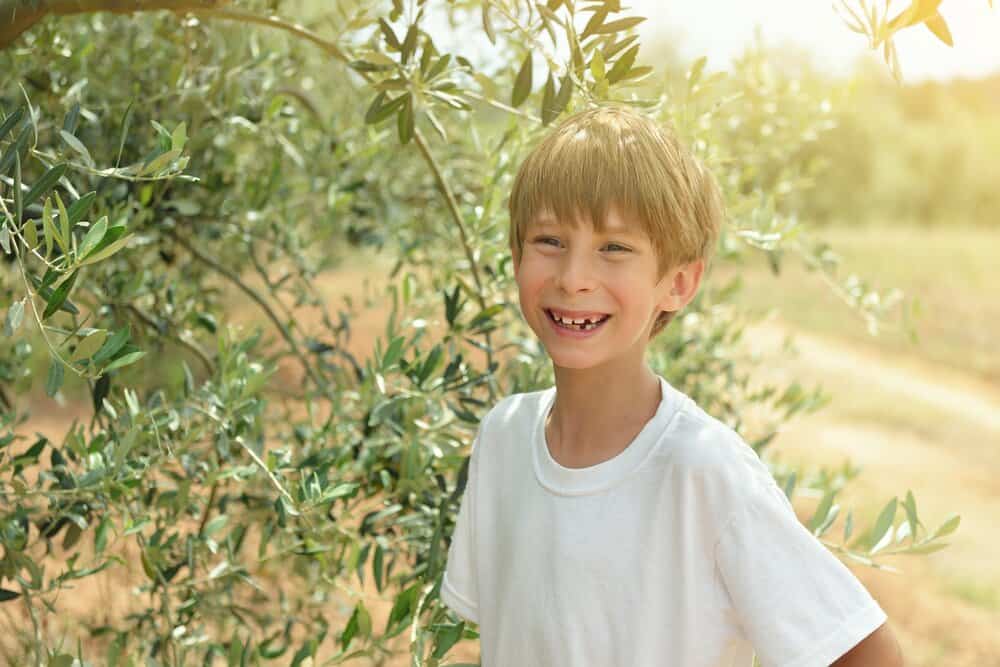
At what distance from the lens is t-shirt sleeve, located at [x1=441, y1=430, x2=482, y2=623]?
5.14 feet

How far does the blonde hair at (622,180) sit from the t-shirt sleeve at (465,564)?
0.37m

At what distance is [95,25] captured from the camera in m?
2.63

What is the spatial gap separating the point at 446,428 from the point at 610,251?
29.1 inches

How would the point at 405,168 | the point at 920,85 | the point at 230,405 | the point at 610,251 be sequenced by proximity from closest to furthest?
the point at 610,251
the point at 230,405
the point at 405,168
the point at 920,85

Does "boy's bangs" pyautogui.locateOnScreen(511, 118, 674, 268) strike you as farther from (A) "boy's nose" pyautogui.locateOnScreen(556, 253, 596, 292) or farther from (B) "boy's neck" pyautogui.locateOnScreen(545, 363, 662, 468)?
(B) "boy's neck" pyautogui.locateOnScreen(545, 363, 662, 468)

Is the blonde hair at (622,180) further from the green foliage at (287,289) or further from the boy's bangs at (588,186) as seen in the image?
the green foliage at (287,289)

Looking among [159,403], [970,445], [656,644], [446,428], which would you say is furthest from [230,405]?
[970,445]

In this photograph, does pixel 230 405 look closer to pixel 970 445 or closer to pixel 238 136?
pixel 238 136

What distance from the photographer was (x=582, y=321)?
1.37 metres

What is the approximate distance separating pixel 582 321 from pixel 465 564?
423 millimetres

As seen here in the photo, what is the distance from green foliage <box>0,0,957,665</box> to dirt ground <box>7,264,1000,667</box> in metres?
0.58

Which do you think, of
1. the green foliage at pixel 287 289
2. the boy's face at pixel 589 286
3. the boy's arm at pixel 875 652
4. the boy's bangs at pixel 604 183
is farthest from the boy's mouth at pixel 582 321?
the boy's arm at pixel 875 652

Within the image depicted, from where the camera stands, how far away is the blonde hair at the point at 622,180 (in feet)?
4.42

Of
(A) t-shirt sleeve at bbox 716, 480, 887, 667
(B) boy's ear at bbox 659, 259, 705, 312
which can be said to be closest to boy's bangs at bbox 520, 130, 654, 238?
(B) boy's ear at bbox 659, 259, 705, 312
